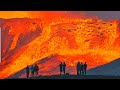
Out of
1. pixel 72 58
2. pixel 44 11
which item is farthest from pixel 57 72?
pixel 44 11

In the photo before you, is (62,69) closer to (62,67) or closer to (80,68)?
(62,67)

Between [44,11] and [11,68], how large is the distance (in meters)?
2.99

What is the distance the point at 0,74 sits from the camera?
2566 cm

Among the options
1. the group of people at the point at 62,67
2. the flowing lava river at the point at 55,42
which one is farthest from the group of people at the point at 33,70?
the group of people at the point at 62,67

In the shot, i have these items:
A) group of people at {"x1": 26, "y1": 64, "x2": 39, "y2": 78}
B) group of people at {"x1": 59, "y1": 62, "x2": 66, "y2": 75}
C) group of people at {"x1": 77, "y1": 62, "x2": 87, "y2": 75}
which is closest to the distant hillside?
group of people at {"x1": 77, "y1": 62, "x2": 87, "y2": 75}

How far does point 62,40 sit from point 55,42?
1.08 ft

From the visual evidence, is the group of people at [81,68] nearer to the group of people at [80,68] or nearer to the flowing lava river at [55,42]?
the group of people at [80,68]

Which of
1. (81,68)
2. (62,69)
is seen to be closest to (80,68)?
(81,68)

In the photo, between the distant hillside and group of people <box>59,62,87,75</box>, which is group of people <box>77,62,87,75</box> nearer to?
group of people <box>59,62,87,75</box>

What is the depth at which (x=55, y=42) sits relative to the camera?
86.7 feet

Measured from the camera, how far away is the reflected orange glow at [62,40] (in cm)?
2603
